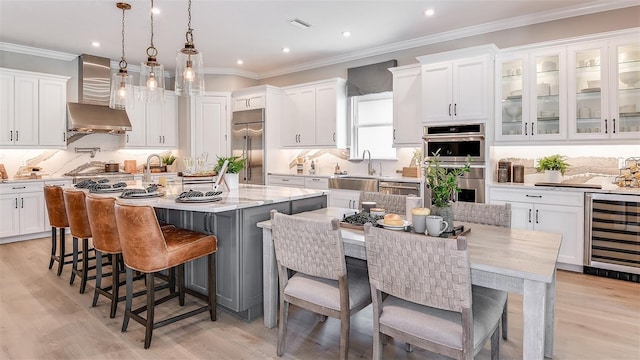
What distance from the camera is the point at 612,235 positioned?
3.71 metres

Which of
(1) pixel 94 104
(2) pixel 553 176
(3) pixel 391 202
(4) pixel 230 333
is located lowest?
(4) pixel 230 333

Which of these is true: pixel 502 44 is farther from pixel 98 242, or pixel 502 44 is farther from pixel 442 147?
pixel 98 242

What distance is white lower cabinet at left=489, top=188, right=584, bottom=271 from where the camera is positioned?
153 inches

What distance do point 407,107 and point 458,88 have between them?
2.67 feet

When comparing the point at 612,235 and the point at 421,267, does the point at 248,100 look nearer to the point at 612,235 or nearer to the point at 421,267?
the point at 612,235

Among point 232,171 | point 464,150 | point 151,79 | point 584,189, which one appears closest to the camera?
point 151,79

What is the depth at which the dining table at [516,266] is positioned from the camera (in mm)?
1589

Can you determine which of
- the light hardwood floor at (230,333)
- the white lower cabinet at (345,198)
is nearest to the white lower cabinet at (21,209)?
the light hardwood floor at (230,333)

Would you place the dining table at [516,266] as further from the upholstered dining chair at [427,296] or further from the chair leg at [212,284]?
the chair leg at [212,284]

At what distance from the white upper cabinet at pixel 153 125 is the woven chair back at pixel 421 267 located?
19.5 ft

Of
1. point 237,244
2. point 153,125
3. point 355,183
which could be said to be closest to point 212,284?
point 237,244

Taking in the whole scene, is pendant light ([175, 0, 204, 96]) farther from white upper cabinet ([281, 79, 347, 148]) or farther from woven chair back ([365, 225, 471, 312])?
white upper cabinet ([281, 79, 347, 148])

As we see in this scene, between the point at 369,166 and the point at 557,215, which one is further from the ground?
the point at 369,166

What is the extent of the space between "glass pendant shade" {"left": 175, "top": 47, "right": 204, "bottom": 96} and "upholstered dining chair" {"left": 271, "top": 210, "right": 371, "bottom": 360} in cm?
154
